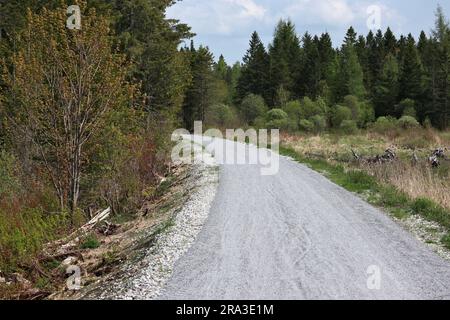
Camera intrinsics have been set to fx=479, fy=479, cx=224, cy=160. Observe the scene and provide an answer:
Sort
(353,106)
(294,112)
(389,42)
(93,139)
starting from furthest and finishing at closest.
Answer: (389,42)
(353,106)
(294,112)
(93,139)

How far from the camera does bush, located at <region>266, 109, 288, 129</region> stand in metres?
46.0

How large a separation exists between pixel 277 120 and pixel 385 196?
34655mm

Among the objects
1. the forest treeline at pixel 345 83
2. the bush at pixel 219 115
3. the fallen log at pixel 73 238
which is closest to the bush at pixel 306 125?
the forest treeline at pixel 345 83

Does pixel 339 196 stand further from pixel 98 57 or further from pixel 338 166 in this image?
pixel 98 57

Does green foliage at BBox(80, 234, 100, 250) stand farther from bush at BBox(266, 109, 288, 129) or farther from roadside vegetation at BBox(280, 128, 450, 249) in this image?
bush at BBox(266, 109, 288, 129)

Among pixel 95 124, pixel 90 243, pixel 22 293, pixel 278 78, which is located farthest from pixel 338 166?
pixel 278 78

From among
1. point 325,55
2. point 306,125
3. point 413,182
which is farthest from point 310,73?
point 413,182

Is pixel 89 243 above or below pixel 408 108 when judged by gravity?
below

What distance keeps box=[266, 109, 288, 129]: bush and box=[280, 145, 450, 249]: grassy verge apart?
26743 mm

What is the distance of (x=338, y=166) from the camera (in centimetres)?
1847

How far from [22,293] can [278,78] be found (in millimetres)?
65105

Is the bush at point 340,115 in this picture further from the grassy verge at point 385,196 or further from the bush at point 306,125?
the grassy verge at point 385,196

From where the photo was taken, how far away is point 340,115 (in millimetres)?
53750

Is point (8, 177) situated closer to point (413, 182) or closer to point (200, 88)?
point (413, 182)
